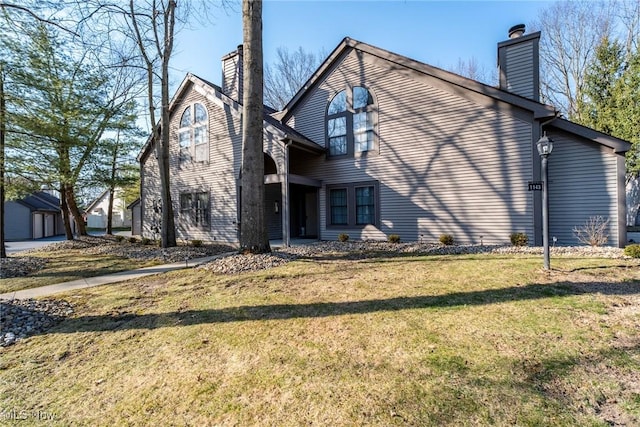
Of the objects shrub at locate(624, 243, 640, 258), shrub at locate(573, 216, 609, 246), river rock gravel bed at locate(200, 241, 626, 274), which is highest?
shrub at locate(573, 216, 609, 246)

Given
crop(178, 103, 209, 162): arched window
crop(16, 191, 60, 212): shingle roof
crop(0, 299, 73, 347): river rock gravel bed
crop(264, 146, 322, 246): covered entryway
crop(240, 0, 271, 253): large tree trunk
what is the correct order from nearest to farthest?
1. crop(0, 299, 73, 347): river rock gravel bed
2. crop(240, 0, 271, 253): large tree trunk
3. crop(178, 103, 209, 162): arched window
4. crop(264, 146, 322, 246): covered entryway
5. crop(16, 191, 60, 212): shingle roof

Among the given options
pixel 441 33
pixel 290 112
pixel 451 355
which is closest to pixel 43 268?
pixel 290 112

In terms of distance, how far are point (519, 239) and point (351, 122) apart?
6978 mm

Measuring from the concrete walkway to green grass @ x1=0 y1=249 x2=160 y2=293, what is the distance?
1.34ft

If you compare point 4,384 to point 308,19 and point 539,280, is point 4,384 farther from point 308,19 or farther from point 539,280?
point 308,19

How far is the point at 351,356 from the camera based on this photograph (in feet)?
9.66

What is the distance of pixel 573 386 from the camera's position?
2.37m

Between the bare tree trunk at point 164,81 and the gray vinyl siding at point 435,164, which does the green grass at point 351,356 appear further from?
the bare tree trunk at point 164,81

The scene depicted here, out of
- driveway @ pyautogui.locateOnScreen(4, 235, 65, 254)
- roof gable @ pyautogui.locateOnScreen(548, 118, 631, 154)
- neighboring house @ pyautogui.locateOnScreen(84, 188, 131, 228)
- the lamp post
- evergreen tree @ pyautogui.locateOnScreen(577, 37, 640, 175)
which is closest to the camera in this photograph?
the lamp post

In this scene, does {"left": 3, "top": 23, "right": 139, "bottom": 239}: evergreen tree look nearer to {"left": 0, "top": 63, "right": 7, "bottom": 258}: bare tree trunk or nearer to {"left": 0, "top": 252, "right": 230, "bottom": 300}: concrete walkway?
{"left": 0, "top": 63, "right": 7, "bottom": 258}: bare tree trunk

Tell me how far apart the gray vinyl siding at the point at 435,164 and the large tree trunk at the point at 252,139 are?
4666 millimetres

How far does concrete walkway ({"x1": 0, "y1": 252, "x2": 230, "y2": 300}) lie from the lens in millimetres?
5830

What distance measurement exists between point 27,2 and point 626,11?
27.5 m

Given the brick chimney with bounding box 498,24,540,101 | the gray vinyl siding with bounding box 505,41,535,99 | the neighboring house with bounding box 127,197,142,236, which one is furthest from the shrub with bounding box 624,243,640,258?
the neighboring house with bounding box 127,197,142,236
